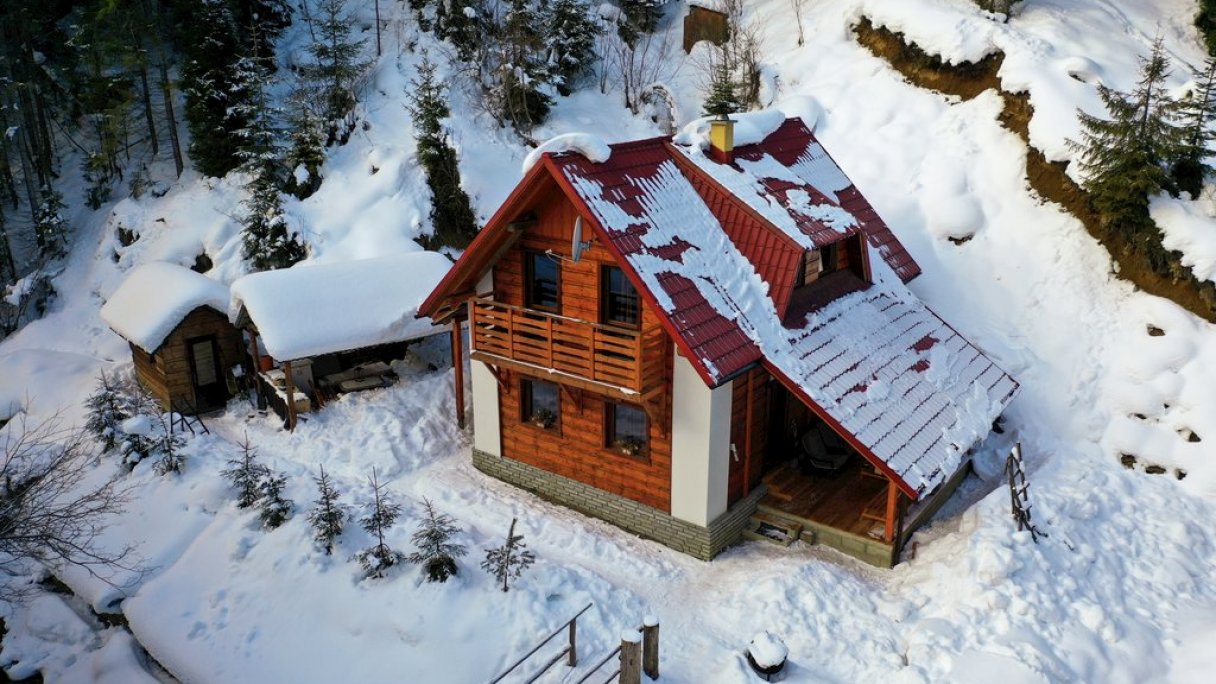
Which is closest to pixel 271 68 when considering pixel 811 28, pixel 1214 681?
pixel 811 28

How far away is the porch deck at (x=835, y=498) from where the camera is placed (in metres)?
13.8

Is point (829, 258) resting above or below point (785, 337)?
above

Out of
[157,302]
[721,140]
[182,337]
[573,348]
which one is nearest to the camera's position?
[573,348]

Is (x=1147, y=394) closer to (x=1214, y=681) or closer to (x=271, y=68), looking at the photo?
(x=1214, y=681)

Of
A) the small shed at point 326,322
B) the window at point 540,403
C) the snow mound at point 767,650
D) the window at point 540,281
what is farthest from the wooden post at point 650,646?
the small shed at point 326,322

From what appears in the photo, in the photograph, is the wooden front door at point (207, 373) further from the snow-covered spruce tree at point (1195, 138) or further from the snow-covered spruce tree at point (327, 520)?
the snow-covered spruce tree at point (1195, 138)

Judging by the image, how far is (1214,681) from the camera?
10688 millimetres

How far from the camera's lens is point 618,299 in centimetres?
1398

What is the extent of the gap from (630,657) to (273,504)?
7.56 metres

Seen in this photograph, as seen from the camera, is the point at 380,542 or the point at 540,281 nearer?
the point at 380,542

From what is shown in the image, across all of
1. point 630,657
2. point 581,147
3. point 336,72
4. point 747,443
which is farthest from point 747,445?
point 336,72

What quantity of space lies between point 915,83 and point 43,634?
82.4 ft

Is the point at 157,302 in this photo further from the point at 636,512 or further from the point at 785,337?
the point at 785,337

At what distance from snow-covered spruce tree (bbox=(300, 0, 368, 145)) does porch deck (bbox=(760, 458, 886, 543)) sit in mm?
21861
